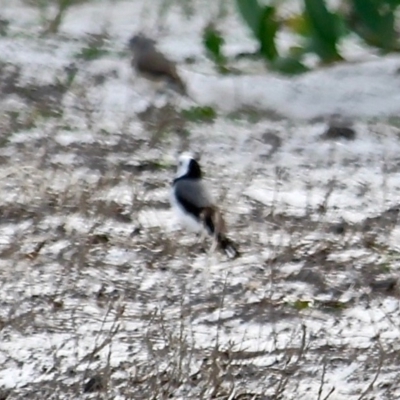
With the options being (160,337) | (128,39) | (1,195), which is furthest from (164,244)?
(128,39)

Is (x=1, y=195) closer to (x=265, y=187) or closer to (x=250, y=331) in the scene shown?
(x=265, y=187)

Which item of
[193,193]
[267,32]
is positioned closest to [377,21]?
[267,32]

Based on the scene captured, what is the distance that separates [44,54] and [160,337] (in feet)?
20.5

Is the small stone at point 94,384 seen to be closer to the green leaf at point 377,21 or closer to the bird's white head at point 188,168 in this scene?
the bird's white head at point 188,168

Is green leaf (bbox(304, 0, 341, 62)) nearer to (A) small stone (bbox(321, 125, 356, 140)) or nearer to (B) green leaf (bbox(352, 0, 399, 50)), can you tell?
(B) green leaf (bbox(352, 0, 399, 50))

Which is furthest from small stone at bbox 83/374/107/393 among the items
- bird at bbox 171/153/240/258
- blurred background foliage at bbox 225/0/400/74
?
blurred background foliage at bbox 225/0/400/74

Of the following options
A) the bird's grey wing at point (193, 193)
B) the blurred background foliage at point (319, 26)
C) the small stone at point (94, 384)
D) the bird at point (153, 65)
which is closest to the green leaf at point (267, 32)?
the blurred background foliage at point (319, 26)

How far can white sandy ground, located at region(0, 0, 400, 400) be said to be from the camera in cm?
467

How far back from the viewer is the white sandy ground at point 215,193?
15.3 ft

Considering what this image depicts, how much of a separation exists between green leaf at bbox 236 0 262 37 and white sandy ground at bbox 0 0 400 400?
0.80 m

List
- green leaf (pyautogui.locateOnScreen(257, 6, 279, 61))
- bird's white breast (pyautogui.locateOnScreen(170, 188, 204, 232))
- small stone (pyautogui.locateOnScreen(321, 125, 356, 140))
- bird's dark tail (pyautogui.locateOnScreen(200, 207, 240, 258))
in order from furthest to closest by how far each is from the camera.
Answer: small stone (pyautogui.locateOnScreen(321, 125, 356, 140))
green leaf (pyautogui.locateOnScreen(257, 6, 279, 61))
bird's white breast (pyautogui.locateOnScreen(170, 188, 204, 232))
bird's dark tail (pyautogui.locateOnScreen(200, 207, 240, 258))

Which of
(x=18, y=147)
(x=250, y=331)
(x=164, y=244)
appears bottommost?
(x=18, y=147)

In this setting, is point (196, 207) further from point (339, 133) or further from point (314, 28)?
point (339, 133)

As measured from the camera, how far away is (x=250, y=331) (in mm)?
4910
